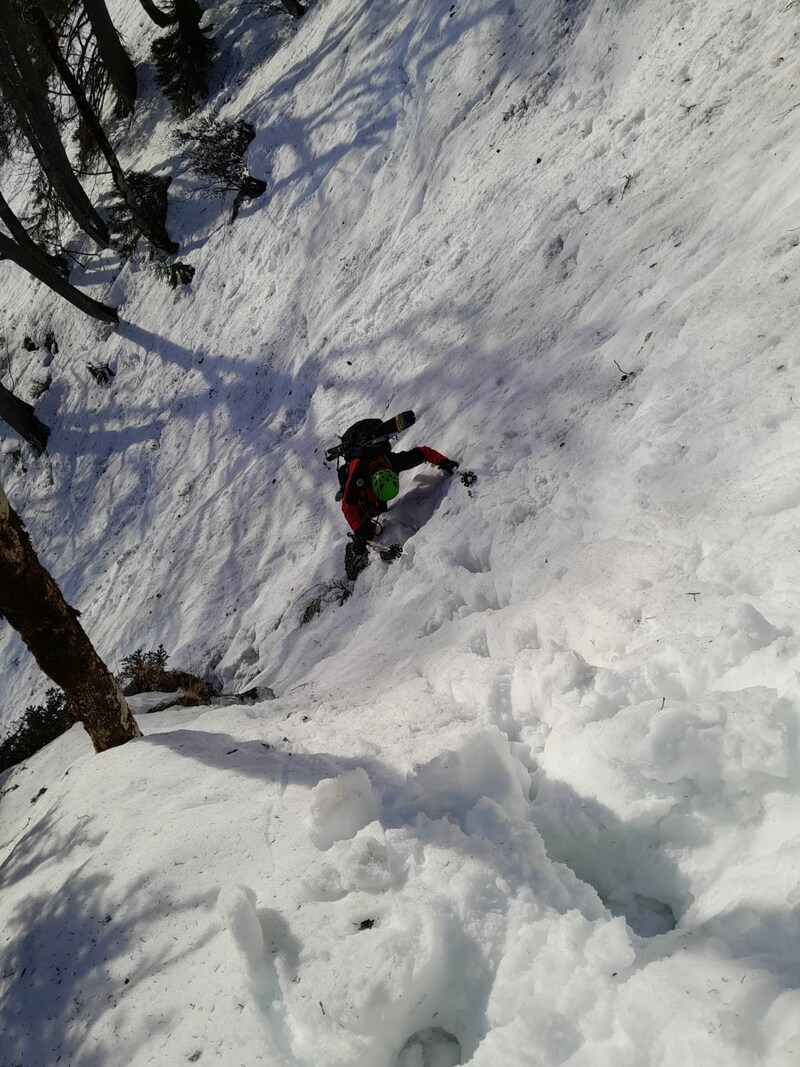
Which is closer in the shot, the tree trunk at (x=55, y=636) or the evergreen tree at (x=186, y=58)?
the tree trunk at (x=55, y=636)

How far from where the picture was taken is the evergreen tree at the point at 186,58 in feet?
51.3

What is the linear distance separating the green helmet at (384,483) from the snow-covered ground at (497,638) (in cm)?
31

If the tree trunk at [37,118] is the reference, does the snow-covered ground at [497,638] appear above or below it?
below

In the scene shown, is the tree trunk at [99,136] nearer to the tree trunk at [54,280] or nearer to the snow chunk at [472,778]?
the tree trunk at [54,280]

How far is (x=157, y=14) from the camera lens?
18156mm

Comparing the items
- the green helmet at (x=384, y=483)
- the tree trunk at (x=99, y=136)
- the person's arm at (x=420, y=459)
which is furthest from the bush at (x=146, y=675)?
the tree trunk at (x=99, y=136)

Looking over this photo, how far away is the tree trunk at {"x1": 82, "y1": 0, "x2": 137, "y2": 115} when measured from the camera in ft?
53.7

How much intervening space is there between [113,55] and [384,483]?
705 inches

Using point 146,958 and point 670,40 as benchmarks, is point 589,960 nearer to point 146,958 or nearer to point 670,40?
point 146,958

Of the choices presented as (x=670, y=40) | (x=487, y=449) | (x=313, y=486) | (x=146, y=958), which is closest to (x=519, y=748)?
(x=146, y=958)

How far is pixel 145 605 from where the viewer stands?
1076cm

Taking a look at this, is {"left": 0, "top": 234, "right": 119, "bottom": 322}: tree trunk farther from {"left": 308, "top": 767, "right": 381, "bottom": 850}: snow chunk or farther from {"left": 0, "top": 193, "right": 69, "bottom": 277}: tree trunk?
{"left": 308, "top": 767, "right": 381, "bottom": 850}: snow chunk

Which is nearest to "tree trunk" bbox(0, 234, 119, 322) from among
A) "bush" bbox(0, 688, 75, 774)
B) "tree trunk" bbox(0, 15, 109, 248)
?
"tree trunk" bbox(0, 15, 109, 248)

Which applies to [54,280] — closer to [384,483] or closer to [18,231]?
[18,231]
